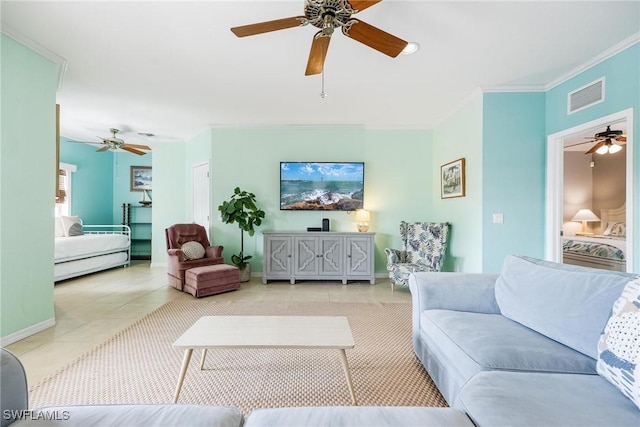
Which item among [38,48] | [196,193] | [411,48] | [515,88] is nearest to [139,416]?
[411,48]

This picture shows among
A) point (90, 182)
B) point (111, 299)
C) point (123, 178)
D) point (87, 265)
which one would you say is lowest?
point (111, 299)

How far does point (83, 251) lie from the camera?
4.88 metres

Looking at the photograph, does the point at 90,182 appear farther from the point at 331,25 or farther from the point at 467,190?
the point at 467,190

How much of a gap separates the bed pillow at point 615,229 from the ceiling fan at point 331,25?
552 centimetres

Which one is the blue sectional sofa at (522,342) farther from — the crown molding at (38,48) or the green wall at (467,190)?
the crown molding at (38,48)

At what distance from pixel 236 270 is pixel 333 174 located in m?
2.20

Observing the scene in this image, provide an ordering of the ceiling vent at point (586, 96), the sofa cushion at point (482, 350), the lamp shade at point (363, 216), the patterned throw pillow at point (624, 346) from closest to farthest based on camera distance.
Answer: the patterned throw pillow at point (624, 346) < the sofa cushion at point (482, 350) < the ceiling vent at point (586, 96) < the lamp shade at point (363, 216)

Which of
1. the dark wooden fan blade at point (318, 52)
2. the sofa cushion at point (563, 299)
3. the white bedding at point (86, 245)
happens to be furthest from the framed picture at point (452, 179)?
the white bedding at point (86, 245)

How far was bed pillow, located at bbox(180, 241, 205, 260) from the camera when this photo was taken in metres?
4.29

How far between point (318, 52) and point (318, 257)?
3089 mm

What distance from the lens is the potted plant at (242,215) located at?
4.48 metres

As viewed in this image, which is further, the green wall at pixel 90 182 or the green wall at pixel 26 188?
the green wall at pixel 90 182

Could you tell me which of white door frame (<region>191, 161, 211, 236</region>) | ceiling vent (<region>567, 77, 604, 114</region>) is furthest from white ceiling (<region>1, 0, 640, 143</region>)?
white door frame (<region>191, 161, 211, 236</region>)

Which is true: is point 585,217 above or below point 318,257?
above
